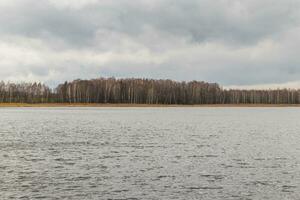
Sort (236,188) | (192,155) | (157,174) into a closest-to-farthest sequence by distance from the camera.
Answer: (236,188) → (157,174) → (192,155)

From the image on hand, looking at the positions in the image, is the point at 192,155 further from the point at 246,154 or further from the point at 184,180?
the point at 184,180

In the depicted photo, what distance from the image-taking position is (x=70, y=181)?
2317cm

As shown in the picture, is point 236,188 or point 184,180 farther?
point 184,180

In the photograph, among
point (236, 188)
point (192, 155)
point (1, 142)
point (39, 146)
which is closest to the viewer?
point (236, 188)

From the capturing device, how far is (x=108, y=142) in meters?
43.5

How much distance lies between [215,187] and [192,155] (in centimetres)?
1177

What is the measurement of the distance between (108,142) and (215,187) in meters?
23.0

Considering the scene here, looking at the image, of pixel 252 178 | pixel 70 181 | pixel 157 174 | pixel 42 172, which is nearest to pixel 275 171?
pixel 252 178

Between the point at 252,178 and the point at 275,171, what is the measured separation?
9.92ft

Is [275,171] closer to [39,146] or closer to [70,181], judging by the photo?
[70,181]

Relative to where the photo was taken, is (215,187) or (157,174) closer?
(215,187)

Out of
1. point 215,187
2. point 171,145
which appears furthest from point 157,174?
point 171,145

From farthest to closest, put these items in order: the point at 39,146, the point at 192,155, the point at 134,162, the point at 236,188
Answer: the point at 39,146 → the point at 192,155 → the point at 134,162 → the point at 236,188

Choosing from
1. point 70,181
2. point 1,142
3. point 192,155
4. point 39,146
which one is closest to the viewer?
Result: point 70,181
